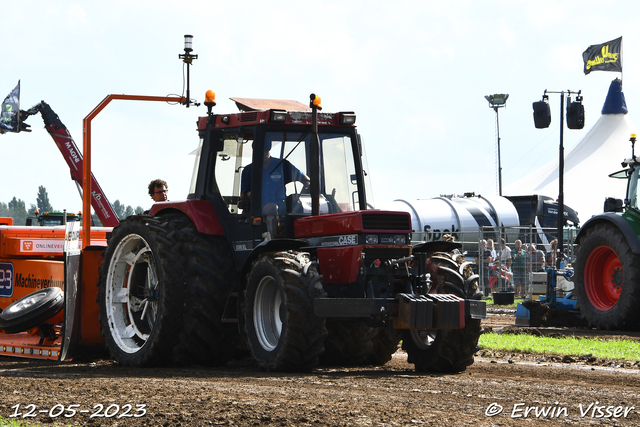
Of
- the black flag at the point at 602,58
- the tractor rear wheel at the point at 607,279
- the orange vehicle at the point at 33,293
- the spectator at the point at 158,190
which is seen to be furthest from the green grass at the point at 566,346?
the black flag at the point at 602,58

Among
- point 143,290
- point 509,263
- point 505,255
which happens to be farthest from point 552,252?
point 143,290

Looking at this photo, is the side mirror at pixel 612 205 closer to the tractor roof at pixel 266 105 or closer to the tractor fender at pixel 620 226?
the tractor fender at pixel 620 226

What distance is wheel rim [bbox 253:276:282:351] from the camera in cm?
792

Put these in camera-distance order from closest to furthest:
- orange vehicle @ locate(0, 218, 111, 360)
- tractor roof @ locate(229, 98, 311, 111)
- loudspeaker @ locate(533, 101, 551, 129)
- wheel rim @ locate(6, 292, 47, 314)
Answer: tractor roof @ locate(229, 98, 311, 111)
orange vehicle @ locate(0, 218, 111, 360)
wheel rim @ locate(6, 292, 47, 314)
loudspeaker @ locate(533, 101, 551, 129)

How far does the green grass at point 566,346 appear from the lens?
33.0 feet

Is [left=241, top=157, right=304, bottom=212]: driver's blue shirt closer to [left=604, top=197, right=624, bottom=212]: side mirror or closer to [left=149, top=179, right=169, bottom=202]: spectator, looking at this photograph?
[left=149, top=179, right=169, bottom=202]: spectator

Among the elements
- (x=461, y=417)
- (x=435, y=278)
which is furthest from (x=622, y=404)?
(x=435, y=278)

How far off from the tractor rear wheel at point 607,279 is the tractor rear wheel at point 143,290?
25.1 feet

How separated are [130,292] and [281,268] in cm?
247

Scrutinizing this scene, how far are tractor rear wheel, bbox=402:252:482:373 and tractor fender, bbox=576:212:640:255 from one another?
586cm

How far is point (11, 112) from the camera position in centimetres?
2009

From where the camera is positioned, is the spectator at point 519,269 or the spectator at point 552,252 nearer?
the spectator at point 519,269

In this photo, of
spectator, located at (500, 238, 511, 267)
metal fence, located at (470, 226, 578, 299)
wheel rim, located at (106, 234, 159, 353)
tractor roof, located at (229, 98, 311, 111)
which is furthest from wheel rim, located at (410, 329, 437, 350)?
spectator, located at (500, 238, 511, 267)

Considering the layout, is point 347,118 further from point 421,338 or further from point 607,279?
point 607,279
